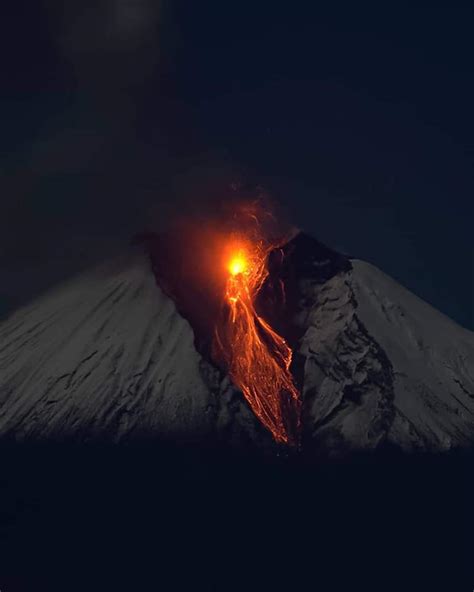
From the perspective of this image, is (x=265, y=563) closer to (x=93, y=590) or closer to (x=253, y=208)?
(x=93, y=590)

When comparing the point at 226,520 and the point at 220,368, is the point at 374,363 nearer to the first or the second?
the point at 220,368

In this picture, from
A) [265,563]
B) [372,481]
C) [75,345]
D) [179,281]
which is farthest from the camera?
[179,281]

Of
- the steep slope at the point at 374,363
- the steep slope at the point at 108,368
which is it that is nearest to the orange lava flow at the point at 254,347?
the steep slope at the point at 374,363

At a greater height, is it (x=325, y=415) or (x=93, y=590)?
(x=325, y=415)

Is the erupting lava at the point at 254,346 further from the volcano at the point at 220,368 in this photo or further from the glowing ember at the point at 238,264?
the volcano at the point at 220,368

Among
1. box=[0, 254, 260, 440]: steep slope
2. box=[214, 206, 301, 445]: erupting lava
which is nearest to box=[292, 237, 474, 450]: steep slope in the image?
box=[214, 206, 301, 445]: erupting lava

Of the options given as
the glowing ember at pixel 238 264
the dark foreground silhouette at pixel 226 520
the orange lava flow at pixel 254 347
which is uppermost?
the glowing ember at pixel 238 264

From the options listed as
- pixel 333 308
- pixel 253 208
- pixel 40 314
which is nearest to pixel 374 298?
pixel 333 308
